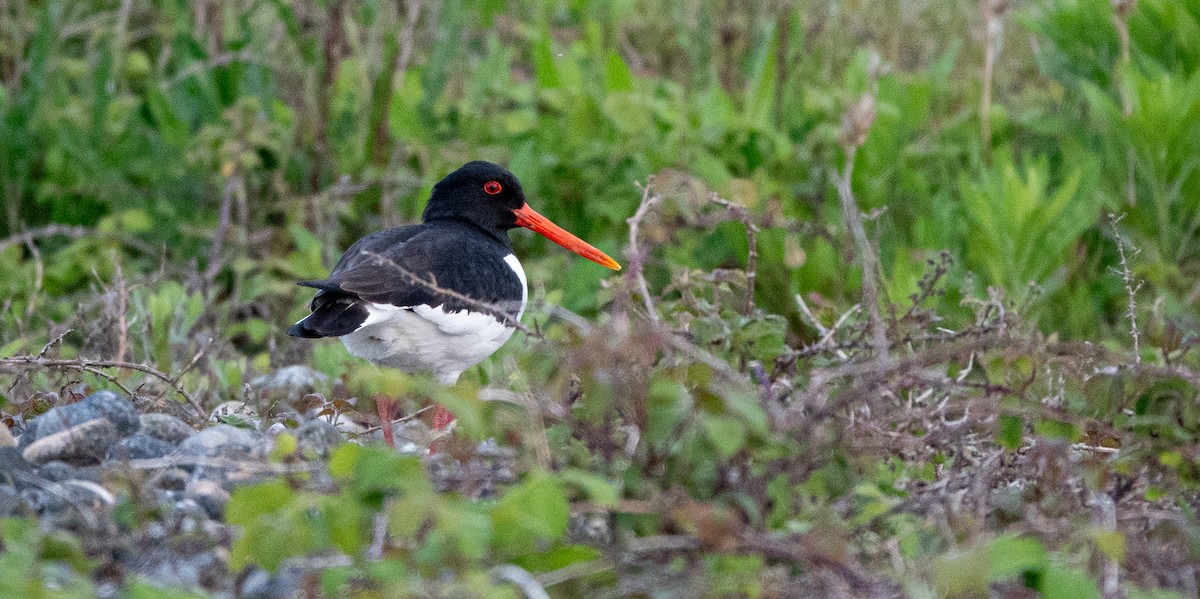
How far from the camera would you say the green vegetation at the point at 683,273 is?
95.7 inches

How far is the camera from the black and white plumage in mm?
4109

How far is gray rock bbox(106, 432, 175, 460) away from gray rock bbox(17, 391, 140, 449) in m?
0.05

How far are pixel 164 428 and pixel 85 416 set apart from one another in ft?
0.99

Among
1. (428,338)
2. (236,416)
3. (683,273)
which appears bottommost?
(428,338)

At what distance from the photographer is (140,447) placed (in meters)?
3.18

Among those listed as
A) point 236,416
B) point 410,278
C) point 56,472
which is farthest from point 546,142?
point 56,472

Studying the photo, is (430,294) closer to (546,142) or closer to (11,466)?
(11,466)

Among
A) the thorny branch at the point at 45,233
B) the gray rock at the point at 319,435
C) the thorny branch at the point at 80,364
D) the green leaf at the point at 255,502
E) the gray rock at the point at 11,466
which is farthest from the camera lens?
the thorny branch at the point at 45,233

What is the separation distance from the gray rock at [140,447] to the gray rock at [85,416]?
0.15 ft

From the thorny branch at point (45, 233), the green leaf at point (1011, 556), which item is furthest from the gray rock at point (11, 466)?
the thorny branch at point (45, 233)

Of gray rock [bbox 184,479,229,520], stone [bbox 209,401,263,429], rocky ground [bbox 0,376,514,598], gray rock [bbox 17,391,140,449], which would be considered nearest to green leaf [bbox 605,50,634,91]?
stone [bbox 209,401,263,429]

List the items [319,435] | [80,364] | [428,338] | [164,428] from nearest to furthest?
[319,435] → [164,428] → [80,364] → [428,338]

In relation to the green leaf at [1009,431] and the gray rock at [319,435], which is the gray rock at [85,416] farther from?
the green leaf at [1009,431]

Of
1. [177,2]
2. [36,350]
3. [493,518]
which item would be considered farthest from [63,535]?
[177,2]
